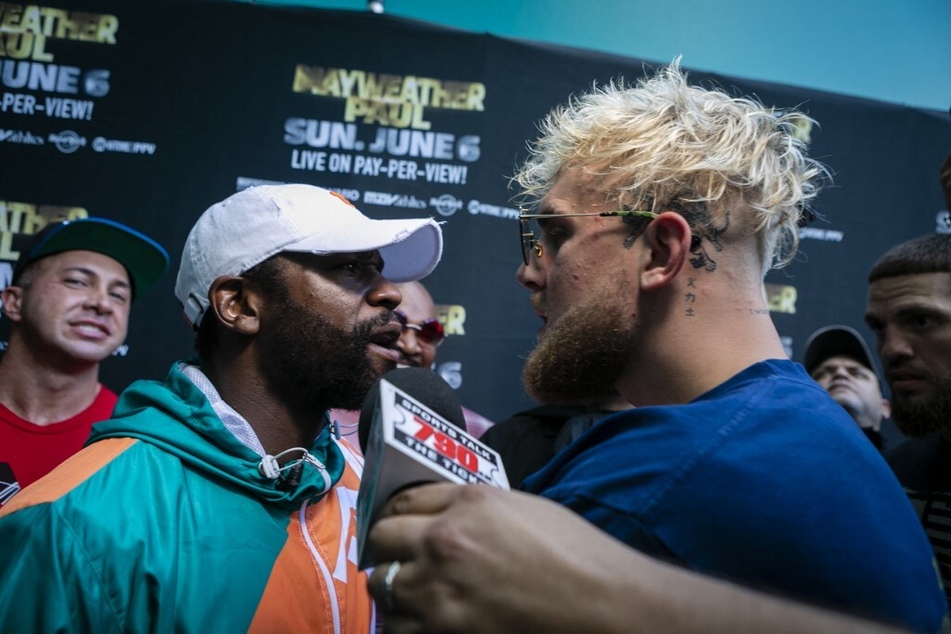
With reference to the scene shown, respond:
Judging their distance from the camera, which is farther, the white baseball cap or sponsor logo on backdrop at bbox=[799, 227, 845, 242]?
sponsor logo on backdrop at bbox=[799, 227, 845, 242]

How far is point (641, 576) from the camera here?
21.9 inches

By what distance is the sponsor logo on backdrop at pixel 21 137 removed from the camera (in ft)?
9.08

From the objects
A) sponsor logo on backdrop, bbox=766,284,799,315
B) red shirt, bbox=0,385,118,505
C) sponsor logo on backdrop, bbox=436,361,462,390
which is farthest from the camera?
sponsor logo on backdrop, bbox=766,284,799,315

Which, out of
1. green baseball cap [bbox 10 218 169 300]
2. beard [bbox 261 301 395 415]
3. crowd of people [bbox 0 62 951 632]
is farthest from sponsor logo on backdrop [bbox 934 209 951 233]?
green baseball cap [bbox 10 218 169 300]

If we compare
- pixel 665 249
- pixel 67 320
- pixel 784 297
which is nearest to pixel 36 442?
pixel 67 320

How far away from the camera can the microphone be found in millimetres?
691

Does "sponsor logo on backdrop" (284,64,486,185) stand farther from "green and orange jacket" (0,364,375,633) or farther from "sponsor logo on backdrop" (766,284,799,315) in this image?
"green and orange jacket" (0,364,375,633)

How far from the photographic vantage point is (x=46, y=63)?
9.23 ft

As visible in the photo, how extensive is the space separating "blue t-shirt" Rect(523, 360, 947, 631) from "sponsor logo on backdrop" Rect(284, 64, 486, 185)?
220 centimetres

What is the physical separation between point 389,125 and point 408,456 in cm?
242

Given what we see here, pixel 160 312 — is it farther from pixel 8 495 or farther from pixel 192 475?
pixel 192 475

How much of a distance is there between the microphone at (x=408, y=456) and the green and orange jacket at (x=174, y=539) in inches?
23.5

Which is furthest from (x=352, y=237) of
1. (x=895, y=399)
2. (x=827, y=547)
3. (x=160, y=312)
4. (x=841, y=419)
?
(x=895, y=399)

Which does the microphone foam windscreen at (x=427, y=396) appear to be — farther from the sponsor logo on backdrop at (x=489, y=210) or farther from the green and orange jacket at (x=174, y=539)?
the sponsor logo on backdrop at (x=489, y=210)
